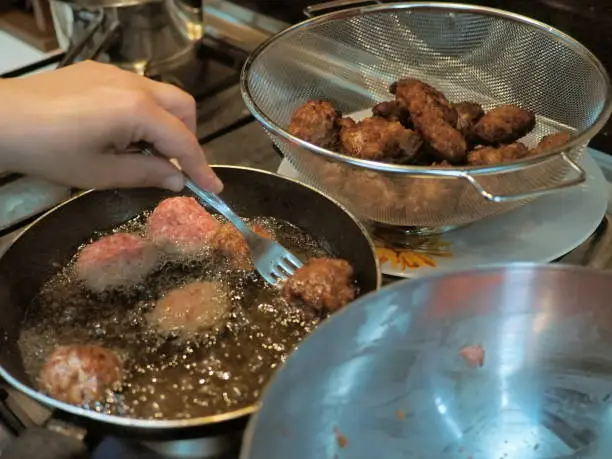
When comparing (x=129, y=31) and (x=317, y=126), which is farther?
(x=129, y=31)

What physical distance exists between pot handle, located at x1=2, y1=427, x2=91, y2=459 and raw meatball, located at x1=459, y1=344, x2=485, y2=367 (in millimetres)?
335

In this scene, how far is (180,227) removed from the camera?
32.6 inches

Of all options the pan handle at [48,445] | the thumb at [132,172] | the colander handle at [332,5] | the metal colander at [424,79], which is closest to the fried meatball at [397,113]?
the metal colander at [424,79]

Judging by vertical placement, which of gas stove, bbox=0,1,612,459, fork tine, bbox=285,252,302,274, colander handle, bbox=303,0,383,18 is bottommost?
gas stove, bbox=0,1,612,459

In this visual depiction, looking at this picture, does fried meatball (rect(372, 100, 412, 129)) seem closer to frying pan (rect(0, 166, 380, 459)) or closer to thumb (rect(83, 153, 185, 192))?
frying pan (rect(0, 166, 380, 459))

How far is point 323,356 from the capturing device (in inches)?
21.9

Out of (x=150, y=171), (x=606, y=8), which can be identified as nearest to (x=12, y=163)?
(x=150, y=171)

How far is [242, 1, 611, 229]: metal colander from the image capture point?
0.81 meters

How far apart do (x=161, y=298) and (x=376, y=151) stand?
302 mm

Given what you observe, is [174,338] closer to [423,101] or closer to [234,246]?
[234,246]

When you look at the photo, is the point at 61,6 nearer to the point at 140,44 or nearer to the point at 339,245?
the point at 140,44

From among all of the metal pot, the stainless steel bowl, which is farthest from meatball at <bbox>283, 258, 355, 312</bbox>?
Result: the metal pot

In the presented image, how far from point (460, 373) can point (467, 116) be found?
0.42 meters

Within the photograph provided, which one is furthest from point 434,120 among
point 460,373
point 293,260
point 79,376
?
point 79,376
